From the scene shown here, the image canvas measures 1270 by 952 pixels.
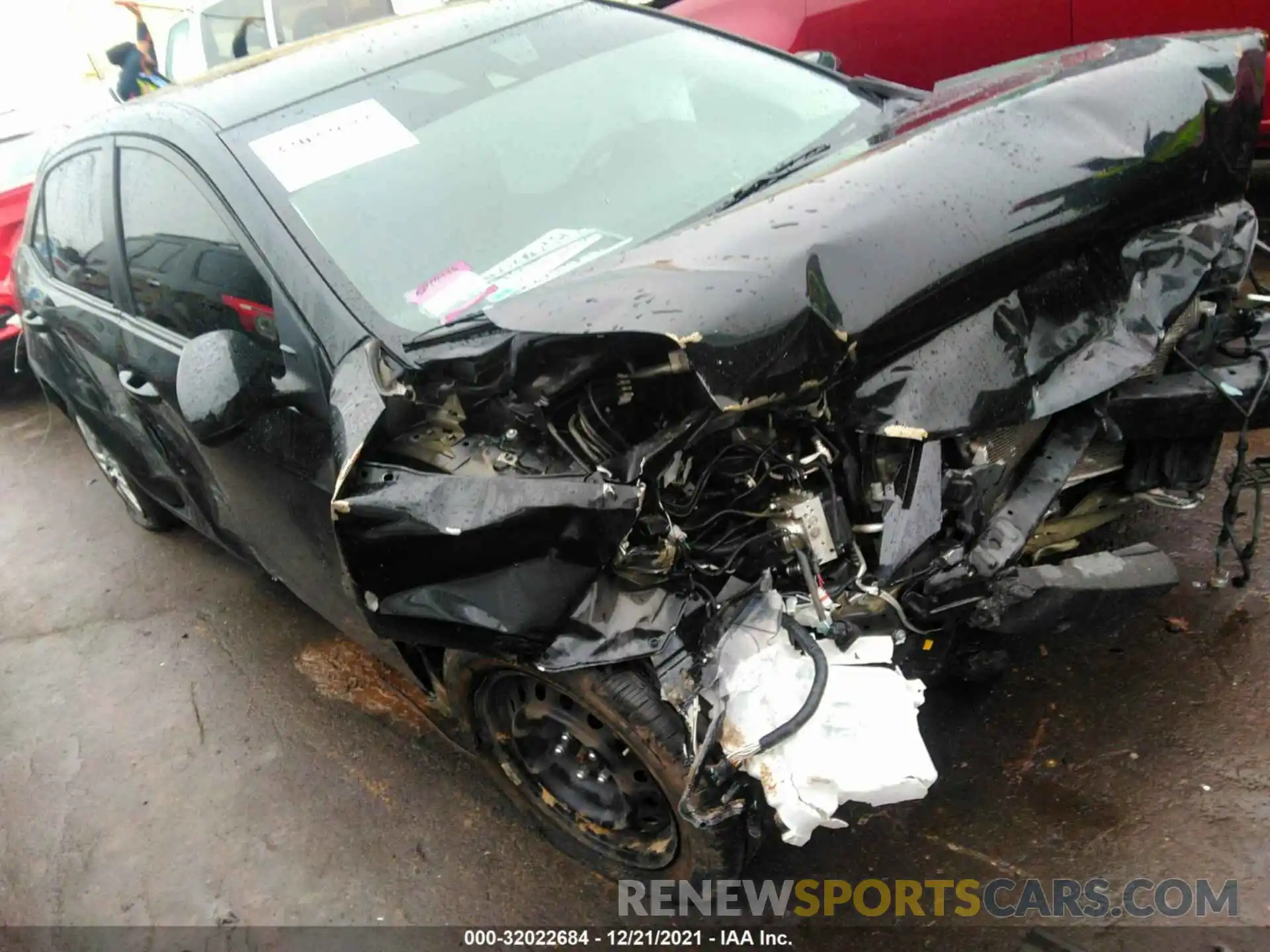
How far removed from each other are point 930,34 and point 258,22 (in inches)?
193

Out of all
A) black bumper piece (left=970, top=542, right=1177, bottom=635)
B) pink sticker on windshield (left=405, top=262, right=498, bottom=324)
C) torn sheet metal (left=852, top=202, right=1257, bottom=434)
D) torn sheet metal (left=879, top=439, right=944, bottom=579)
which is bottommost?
black bumper piece (left=970, top=542, right=1177, bottom=635)

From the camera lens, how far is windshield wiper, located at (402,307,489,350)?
2.08 meters

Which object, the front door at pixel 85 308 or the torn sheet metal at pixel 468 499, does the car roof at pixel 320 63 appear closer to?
the front door at pixel 85 308

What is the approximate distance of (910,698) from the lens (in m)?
1.79

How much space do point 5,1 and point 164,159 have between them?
1398 cm

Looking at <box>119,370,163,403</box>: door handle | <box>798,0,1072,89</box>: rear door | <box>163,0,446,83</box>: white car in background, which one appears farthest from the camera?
<box>163,0,446,83</box>: white car in background

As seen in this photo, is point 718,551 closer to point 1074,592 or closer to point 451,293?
point 1074,592

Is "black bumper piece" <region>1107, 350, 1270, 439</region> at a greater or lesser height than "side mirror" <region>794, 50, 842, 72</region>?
lesser

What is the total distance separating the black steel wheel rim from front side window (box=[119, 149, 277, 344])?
3.55ft

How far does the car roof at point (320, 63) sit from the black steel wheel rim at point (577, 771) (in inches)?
67.1

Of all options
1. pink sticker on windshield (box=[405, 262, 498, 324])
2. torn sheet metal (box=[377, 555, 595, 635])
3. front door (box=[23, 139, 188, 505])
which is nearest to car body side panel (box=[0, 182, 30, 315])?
front door (box=[23, 139, 188, 505])

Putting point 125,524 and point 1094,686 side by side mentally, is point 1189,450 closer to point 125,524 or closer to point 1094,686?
point 1094,686

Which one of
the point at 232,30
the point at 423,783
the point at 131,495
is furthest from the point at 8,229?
the point at 423,783

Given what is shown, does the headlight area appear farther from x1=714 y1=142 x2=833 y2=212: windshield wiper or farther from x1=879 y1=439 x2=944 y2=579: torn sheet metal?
x1=714 y1=142 x2=833 y2=212: windshield wiper
